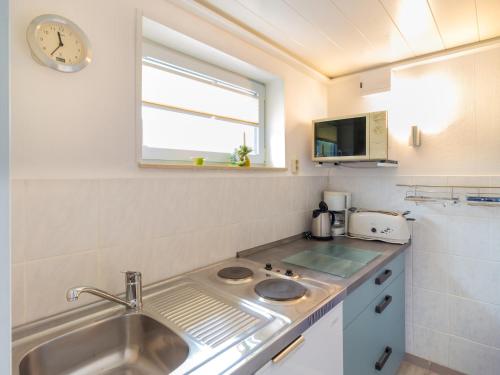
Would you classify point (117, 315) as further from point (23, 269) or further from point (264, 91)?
point (264, 91)

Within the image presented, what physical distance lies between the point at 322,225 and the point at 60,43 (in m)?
1.68

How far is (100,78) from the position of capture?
0.99 m

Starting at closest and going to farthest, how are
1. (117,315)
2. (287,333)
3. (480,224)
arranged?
(287,333), (117,315), (480,224)

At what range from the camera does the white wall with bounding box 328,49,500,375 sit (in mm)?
1639

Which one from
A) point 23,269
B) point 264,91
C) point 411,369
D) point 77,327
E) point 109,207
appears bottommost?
point 411,369

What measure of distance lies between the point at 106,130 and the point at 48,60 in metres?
0.26

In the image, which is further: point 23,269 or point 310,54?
point 310,54

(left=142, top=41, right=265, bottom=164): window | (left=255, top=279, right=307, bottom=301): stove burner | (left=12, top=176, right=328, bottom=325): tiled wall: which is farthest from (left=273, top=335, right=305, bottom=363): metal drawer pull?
(left=142, top=41, right=265, bottom=164): window

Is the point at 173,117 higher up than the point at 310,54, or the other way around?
the point at 310,54

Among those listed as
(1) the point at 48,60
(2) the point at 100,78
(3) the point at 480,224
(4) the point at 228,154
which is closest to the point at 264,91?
(4) the point at 228,154

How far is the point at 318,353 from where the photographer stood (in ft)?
3.16

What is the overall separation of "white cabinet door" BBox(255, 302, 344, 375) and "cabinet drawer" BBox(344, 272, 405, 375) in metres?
0.10

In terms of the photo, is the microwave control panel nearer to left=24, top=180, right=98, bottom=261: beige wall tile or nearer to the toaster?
the toaster

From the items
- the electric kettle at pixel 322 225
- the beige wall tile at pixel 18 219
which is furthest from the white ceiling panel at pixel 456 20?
the beige wall tile at pixel 18 219
